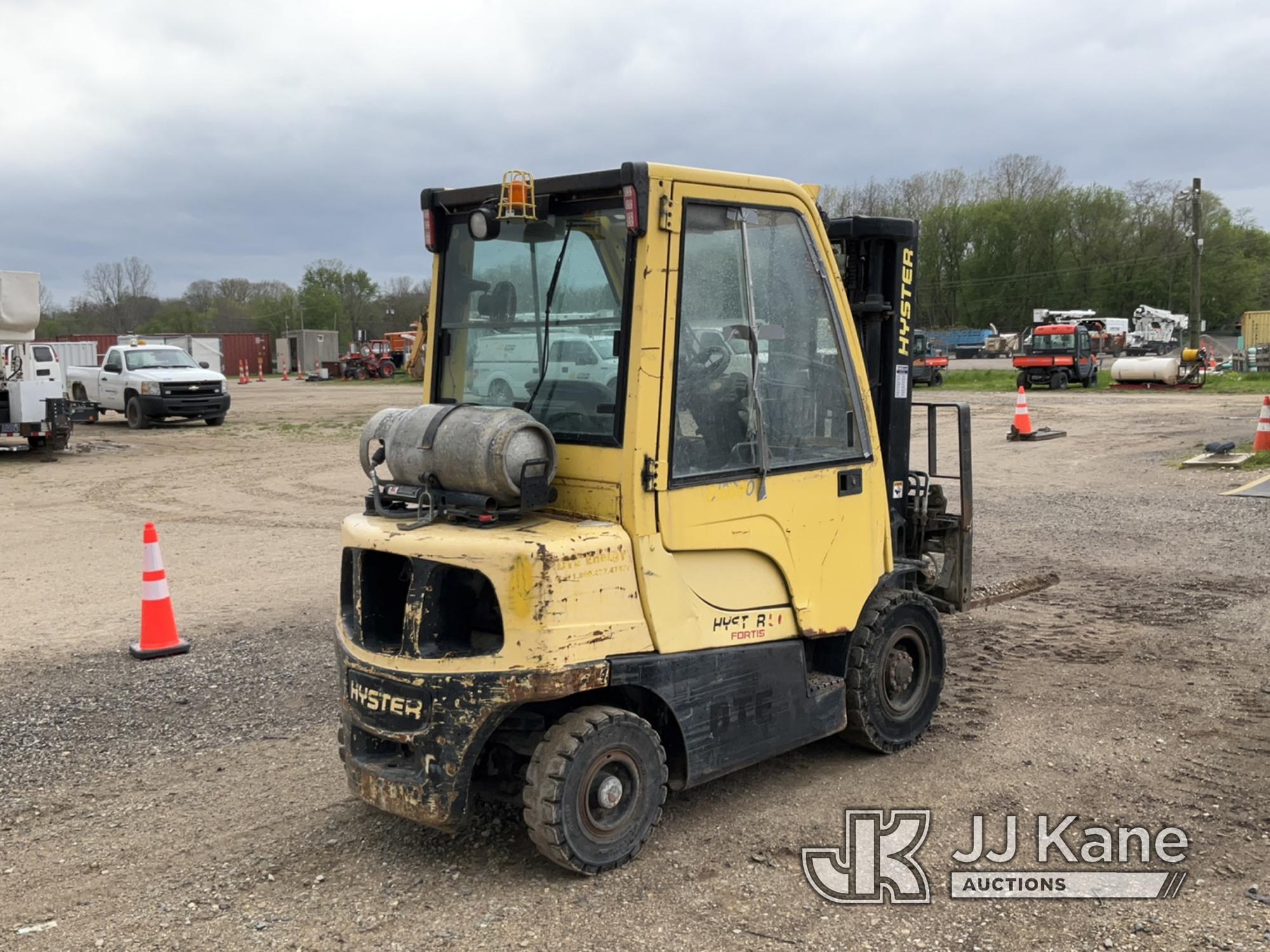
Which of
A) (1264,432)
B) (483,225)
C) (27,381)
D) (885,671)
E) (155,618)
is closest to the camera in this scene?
(483,225)

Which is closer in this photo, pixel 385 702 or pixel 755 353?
pixel 385 702

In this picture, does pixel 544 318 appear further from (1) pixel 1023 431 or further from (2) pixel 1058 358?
(2) pixel 1058 358

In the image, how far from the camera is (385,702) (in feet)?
13.7

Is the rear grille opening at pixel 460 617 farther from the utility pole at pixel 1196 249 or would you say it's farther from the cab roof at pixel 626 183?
the utility pole at pixel 1196 249

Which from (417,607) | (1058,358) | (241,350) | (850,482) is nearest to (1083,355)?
(1058,358)

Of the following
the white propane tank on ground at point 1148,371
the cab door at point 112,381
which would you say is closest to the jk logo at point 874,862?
the cab door at point 112,381

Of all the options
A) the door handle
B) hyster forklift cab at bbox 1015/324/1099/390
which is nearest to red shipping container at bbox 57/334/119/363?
hyster forklift cab at bbox 1015/324/1099/390

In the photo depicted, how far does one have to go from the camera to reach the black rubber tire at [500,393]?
4699 mm

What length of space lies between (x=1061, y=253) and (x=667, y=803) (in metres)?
76.1

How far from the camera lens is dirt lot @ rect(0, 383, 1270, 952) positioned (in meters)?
3.83

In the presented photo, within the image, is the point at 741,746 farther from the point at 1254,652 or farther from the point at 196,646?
the point at 196,646

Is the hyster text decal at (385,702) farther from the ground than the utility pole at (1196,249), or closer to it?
closer to it

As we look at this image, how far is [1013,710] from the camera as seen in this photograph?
5883mm

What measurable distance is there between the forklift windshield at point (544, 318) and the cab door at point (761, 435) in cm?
26
